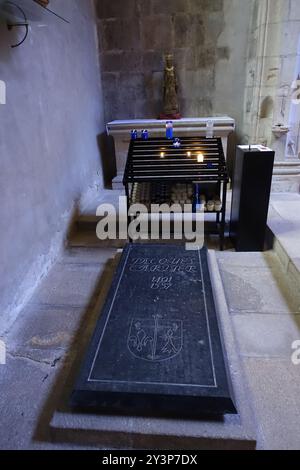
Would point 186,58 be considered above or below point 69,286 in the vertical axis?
above

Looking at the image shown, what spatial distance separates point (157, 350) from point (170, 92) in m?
3.83

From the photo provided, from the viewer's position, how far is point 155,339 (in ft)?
5.65

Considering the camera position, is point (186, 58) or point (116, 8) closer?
point (116, 8)

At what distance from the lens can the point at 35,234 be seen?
8.30 feet

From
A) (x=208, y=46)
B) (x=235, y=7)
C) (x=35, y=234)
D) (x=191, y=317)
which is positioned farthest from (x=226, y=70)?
(x=191, y=317)

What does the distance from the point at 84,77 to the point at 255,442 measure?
158 inches

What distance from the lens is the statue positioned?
14.4 feet

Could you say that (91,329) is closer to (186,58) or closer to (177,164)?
(177,164)

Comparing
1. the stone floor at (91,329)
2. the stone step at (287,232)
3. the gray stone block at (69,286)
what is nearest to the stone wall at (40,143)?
the gray stone block at (69,286)

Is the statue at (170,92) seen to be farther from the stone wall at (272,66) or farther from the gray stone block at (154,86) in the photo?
the stone wall at (272,66)

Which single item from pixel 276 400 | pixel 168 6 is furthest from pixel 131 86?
pixel 276 400

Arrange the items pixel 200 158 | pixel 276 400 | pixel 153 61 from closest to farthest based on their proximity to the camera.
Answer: pixel 276 400
pixel 200 158
pixel 153 61

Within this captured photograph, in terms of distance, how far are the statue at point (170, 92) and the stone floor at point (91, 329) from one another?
2350 mm

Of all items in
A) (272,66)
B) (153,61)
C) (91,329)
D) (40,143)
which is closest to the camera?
(91,329)
